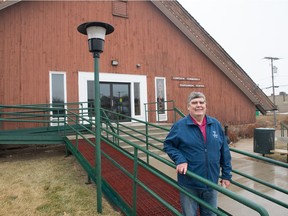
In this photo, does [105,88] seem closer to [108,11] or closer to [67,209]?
[108,11]

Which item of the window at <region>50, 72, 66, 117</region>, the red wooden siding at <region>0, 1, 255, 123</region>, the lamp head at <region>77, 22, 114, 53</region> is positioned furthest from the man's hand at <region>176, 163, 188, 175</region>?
the red wooden siding at <region>0, 1, 255, 123</region>

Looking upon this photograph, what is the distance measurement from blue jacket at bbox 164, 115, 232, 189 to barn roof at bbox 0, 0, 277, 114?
1015cm

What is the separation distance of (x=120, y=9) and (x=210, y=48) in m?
5.07

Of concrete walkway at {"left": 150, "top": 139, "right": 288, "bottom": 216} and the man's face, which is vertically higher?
the man's face

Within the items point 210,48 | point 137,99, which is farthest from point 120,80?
point 210,48

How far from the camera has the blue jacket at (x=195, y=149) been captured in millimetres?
2211

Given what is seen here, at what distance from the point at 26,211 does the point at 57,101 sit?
19.0ft

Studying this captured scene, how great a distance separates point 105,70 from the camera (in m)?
10.1

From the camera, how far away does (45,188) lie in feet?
15.1

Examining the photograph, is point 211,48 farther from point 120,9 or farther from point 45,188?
point 45,188

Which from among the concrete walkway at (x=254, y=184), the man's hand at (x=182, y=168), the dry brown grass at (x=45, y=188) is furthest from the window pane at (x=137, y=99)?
the man's hand at (x=182, y=168)

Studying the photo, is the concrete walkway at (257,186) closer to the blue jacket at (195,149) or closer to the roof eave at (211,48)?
the blue jacket at (195,149)

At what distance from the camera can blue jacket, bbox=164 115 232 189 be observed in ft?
7.25

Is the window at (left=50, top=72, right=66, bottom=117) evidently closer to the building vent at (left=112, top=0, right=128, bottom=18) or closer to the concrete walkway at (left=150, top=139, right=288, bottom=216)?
the building vent at (left=112, top=0, right=128, bottom=18)
